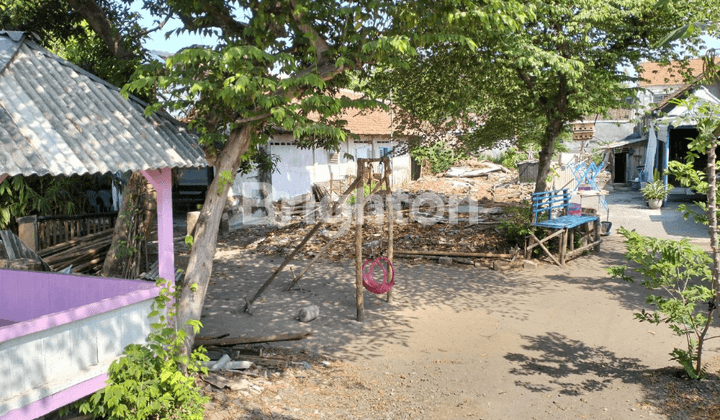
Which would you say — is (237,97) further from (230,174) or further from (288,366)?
(288,366)

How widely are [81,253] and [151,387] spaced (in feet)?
22.5

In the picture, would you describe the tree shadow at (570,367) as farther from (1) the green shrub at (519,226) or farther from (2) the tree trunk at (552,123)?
(2) the tree trunk at (552,123)

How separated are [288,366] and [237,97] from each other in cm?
371

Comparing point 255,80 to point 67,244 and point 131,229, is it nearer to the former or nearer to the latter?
point 131,229

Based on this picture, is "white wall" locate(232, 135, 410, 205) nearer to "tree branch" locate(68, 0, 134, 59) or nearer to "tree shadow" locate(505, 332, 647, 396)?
Answer: "tree branch" locate(68, 0, 134, 59)

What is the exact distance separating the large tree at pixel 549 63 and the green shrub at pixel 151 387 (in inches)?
315

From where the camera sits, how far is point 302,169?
2362 centimetres

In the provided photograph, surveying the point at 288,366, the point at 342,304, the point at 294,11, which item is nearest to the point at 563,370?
the point at 288,366

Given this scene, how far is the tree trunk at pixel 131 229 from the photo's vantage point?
37.6 ft

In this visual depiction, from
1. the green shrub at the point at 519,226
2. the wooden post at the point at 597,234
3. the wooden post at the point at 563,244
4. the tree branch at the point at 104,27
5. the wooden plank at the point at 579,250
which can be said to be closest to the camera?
the tree branch at the point at 104,27

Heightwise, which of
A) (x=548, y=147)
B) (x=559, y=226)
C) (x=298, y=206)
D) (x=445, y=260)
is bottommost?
(x=445, y=260)

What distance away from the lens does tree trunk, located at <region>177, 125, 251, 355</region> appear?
7.76 m

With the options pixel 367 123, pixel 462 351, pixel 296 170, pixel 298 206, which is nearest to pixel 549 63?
pixel 462 351

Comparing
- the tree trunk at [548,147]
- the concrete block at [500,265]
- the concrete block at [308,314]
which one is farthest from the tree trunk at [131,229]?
the tree trunk at [548,147]
